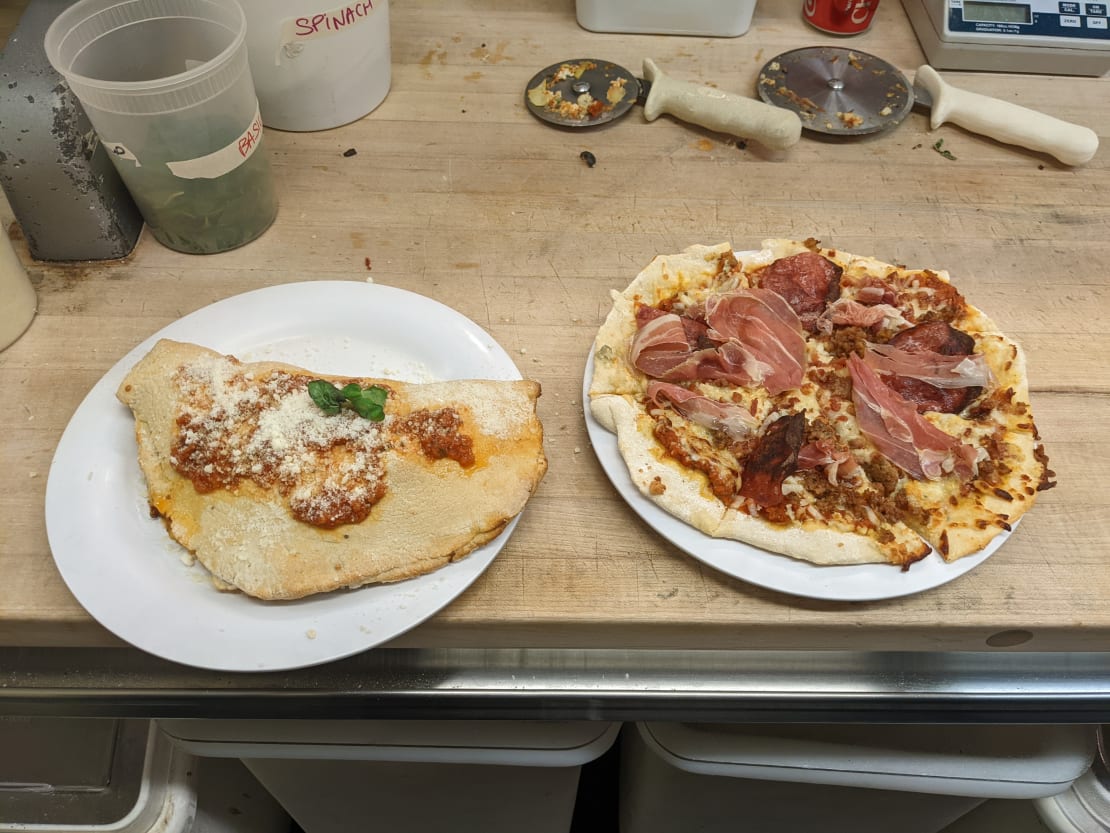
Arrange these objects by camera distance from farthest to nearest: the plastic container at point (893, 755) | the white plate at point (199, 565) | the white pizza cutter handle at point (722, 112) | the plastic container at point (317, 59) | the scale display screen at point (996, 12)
Result: the scale display screen at point (996, 12), the white pizza cutter handle at point (722, 112), the plastic container at point (317, 59), the plastic container at point (893, 755), the white plate at point (199, 565)

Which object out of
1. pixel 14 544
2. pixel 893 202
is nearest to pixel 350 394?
pixel 14 544

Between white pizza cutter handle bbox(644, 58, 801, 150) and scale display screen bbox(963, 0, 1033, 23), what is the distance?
64 cm

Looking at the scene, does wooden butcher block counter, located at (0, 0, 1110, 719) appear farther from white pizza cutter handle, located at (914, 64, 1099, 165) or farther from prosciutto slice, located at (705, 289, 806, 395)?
prosciutto slice, located at (705, 289, 806, 395)

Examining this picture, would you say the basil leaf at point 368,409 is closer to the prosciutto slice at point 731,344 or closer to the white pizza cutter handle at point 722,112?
the prosciutto slice at point 731,344

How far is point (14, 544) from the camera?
3.98ft

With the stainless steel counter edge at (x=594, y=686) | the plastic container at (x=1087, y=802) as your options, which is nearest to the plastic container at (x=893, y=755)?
the plastic container at (x=1087, y=802)

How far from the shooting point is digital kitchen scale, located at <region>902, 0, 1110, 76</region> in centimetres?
205

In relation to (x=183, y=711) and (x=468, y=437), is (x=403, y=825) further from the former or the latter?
(x=468, y=437)

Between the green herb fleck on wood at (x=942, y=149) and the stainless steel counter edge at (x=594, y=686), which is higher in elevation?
the green herb fleck on wood at (x=942, y=149)

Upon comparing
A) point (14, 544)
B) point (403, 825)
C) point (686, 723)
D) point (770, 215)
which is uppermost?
point (770, 215)

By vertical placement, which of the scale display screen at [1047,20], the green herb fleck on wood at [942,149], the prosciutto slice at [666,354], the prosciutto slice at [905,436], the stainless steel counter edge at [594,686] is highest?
the scale display screen at [1047,20]

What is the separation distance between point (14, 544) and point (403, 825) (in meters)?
1.14

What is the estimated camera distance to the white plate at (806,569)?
3.73 feet

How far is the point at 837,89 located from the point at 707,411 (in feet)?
3.84
